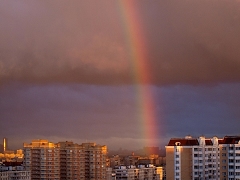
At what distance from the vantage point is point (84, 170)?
65.6 m

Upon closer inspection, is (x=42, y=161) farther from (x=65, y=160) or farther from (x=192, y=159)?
(x=192, y=159)

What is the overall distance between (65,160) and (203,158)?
2426 cm

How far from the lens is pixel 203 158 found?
4353cm

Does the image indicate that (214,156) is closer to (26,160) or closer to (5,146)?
(26,160)

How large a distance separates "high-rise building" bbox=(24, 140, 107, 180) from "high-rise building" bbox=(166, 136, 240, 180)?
70.6 feet

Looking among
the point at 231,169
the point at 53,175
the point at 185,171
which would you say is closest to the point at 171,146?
the point at 185,171

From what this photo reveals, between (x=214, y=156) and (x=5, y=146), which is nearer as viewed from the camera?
(x=214, y=156)

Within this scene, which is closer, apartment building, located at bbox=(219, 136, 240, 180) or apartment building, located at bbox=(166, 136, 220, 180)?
apartment building, located at bbox=(166, 136, 220, 180)

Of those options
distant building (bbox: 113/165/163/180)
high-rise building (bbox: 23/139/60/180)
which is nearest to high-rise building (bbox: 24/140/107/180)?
high-rise building (bbox: 23/139/60/180)

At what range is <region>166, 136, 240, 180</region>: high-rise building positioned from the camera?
42688 mm

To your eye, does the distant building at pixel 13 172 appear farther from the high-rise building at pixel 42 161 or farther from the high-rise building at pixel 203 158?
the high-rise building at pixel 203 158

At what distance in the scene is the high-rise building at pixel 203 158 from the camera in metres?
42.7

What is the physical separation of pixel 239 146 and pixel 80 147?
2540 cm

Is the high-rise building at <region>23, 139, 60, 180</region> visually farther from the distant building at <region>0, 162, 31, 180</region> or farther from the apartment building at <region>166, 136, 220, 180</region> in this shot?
the apartment building at <region>166, 136, 220, 180</region>
